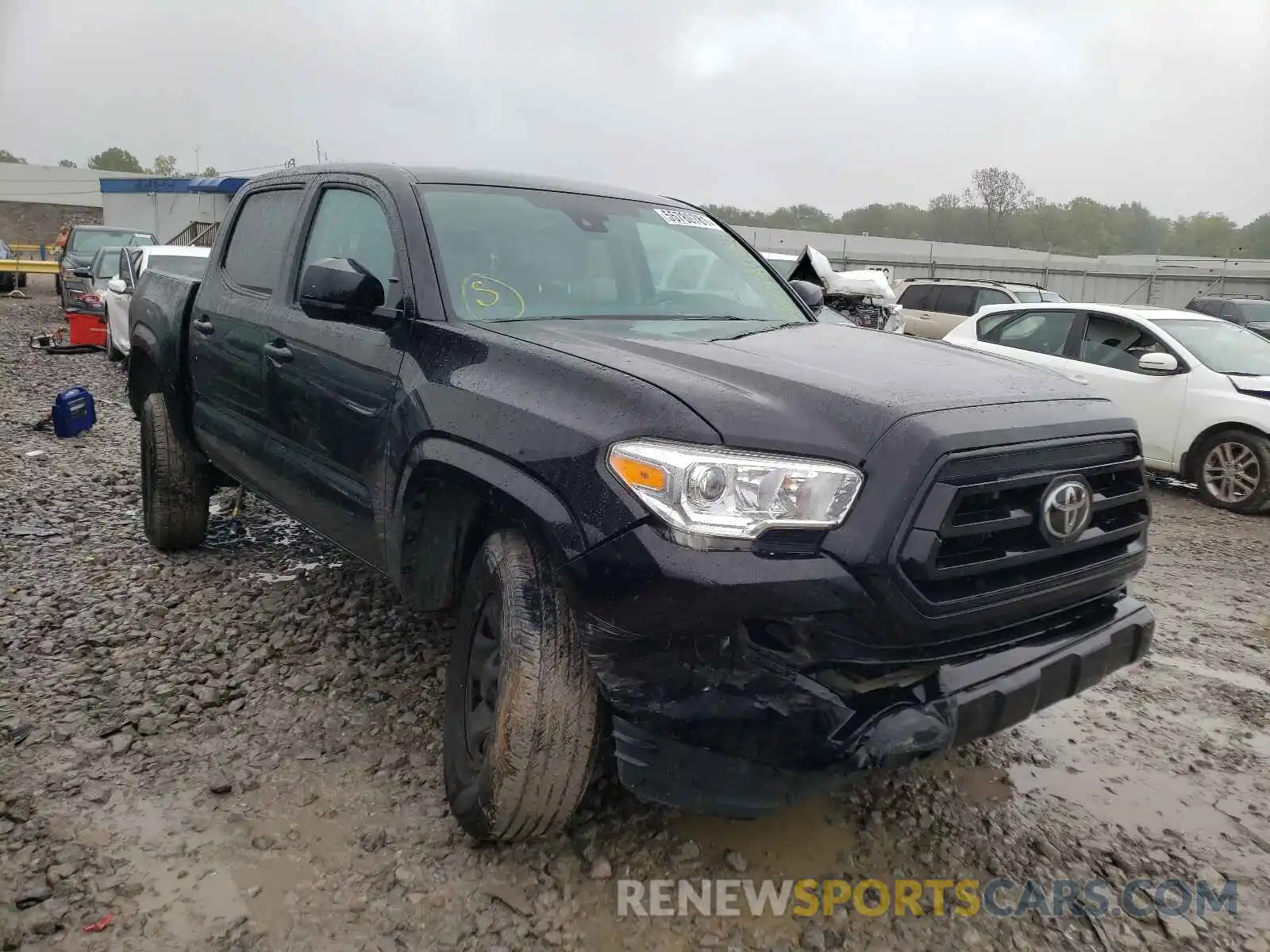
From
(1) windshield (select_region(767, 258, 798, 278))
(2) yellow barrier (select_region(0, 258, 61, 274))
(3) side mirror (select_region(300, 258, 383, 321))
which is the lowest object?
(2) yellow barrier (select_region(0, 258, 61, 274))

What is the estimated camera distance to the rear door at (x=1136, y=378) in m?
7.36

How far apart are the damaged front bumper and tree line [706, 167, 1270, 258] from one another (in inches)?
1868

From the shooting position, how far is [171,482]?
4.58 metres

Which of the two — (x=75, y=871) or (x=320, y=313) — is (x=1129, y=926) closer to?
(x=75, y=871)

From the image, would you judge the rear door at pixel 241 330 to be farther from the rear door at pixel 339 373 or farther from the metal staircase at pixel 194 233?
the metal staircase at pixel 194 233

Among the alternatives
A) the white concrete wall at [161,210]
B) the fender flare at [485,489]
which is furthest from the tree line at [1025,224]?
the fender flare at [485,489]

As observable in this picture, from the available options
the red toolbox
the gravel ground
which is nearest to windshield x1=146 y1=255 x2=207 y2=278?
the red toolbox

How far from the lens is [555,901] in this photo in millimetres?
2295

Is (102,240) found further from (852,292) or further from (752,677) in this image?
(752,677)

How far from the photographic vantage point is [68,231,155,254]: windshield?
18.3 m

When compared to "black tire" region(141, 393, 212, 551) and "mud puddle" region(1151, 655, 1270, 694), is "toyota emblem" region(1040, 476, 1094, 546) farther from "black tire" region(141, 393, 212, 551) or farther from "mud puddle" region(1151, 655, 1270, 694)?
"black tire" region(141, 393, 212, 551)

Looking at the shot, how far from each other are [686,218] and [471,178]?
0.98 meters

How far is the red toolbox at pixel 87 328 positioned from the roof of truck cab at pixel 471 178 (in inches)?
435

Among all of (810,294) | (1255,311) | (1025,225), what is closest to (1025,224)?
(1025,225)
